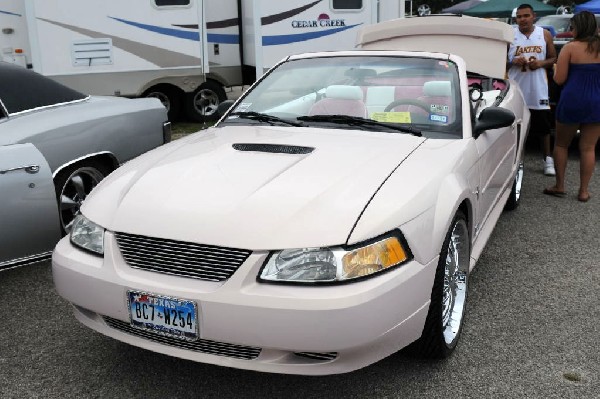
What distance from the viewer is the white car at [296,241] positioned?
2.37m

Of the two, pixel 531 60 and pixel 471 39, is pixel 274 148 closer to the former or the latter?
pixel 471 39

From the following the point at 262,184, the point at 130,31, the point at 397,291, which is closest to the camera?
the point at 397,291

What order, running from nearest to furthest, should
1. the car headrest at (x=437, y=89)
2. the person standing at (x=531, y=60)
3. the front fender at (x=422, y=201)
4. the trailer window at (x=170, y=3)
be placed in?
the front fender at (x=422, y=201) < the car headrest at (x=437, y=89) < the person standing at (x=531, y=60) < the trailer window at (x=170, y=3)

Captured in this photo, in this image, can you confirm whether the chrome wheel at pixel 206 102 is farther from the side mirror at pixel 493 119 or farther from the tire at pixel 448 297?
the tire at pixel 448 297

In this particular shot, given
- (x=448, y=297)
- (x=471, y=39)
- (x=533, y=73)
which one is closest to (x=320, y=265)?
(x=448, y=297)

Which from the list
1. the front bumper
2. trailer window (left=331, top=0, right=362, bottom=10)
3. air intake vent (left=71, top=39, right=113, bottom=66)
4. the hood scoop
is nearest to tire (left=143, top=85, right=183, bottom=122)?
air intake vent (left=71, top=39, right=113, bottom=66)

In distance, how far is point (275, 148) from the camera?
10.7 ft

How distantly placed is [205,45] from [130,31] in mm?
1257

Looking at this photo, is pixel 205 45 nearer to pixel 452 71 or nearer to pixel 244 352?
pixel 452 71

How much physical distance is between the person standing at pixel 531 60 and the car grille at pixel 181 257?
5295mm

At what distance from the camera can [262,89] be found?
4.21 meters

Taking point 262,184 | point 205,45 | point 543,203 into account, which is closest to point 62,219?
point 262,184

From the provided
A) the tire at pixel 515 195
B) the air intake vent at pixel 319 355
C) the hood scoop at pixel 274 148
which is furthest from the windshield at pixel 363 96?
the tire at pixel 515 195

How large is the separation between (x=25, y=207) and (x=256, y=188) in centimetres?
172
